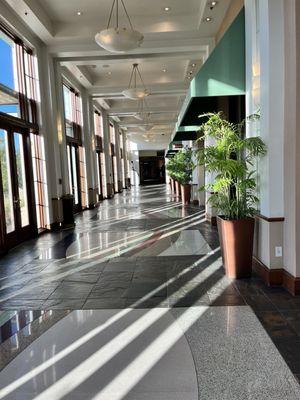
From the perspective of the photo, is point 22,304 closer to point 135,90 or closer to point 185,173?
point 135,90

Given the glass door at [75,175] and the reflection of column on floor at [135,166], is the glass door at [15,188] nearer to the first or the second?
the glass door at [75,175]

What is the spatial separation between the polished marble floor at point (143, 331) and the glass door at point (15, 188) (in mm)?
1396

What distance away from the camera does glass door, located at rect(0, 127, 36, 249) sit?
23.2 ft

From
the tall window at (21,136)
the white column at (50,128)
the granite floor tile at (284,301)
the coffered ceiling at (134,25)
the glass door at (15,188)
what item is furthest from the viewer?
the white column at (50,128)

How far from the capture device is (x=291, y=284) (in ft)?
13.2

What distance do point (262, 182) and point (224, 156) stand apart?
0.63 meters

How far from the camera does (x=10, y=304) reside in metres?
4.06

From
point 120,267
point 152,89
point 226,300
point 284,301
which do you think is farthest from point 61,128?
point 284,301

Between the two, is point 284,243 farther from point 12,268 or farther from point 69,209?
point 69,209

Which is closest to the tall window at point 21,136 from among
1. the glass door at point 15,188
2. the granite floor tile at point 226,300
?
the glass door at point 15,188

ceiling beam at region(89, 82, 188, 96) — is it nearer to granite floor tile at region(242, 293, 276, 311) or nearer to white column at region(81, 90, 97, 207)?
white column at region(81, 90, 97, 207)

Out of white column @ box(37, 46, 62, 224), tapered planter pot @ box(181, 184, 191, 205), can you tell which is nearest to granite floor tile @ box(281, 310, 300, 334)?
white column @ box(37, 46, 62, 224)

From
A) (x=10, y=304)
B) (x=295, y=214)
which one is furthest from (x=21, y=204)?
(x=295, y=214)

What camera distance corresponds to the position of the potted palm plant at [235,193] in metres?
4.55
